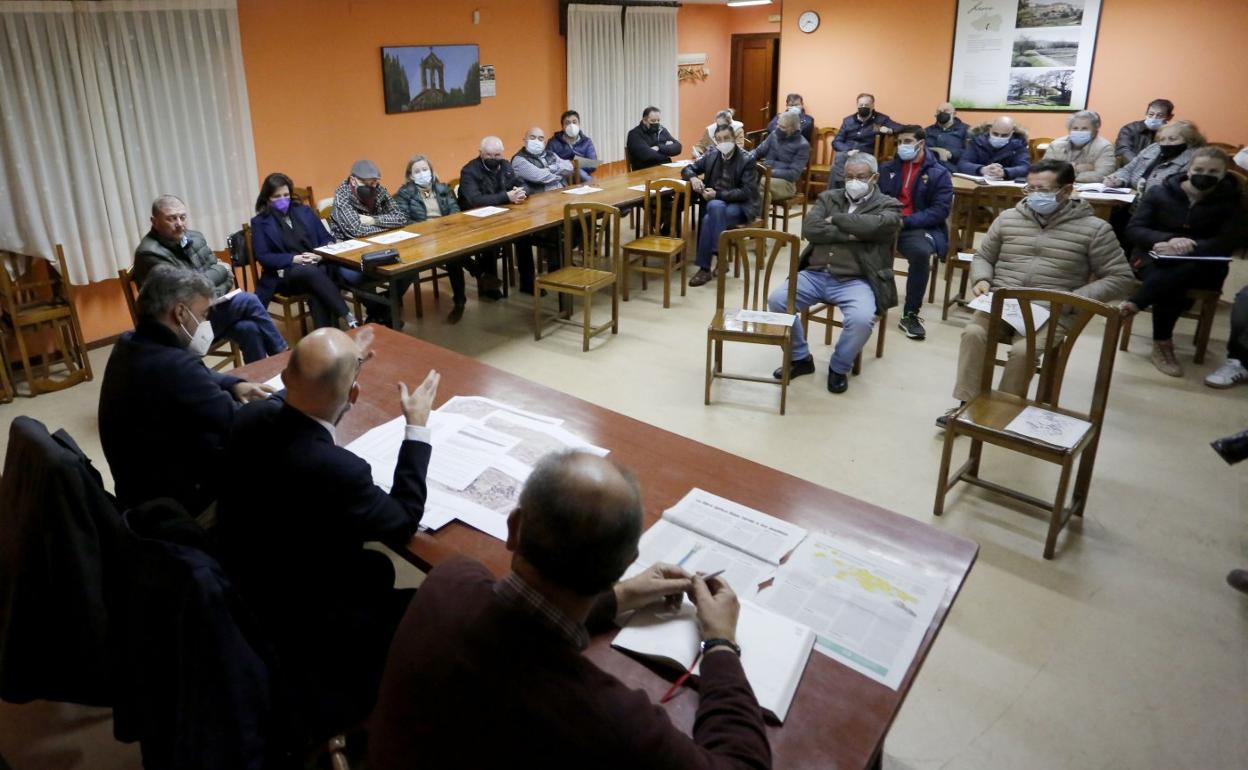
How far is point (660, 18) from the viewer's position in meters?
9.09

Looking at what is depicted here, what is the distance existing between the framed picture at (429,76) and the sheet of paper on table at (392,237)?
1921mm

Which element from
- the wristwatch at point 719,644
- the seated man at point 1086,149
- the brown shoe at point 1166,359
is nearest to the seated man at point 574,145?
the seated man at point 1086,149

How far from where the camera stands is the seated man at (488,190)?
19.0 feet

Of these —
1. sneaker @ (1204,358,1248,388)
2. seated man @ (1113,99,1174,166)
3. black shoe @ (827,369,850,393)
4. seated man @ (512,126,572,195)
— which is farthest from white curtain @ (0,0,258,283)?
seated man @ (1113,99,1174,166)

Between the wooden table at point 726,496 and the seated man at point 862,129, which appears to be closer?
the wooden table at point 726,496

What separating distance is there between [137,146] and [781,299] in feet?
12.7

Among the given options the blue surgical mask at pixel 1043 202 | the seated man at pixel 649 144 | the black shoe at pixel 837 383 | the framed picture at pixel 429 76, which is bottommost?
the black shoe at pixel 837 383

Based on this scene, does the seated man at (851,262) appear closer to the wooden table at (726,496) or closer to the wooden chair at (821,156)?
the wooden table at (726,496)

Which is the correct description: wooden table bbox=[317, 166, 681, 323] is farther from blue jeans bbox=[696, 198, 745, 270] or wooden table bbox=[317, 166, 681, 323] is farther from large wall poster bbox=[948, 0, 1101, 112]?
large wall poster bbox=[948, 0, 1101, 112]

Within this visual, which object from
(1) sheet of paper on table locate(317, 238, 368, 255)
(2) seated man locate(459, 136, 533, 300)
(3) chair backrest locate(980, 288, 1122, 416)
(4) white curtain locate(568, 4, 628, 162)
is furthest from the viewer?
(4) white curtain locate(568, 4, 628, 162)

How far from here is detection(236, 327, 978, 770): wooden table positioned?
130cm

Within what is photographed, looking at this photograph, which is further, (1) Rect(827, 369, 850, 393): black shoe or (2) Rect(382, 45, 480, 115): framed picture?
(2) Rect(382, 45, 480, 115): framed picture

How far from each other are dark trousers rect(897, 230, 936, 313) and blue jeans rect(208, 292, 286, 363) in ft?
12.2

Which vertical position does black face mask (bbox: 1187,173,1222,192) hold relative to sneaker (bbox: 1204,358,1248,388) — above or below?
above
